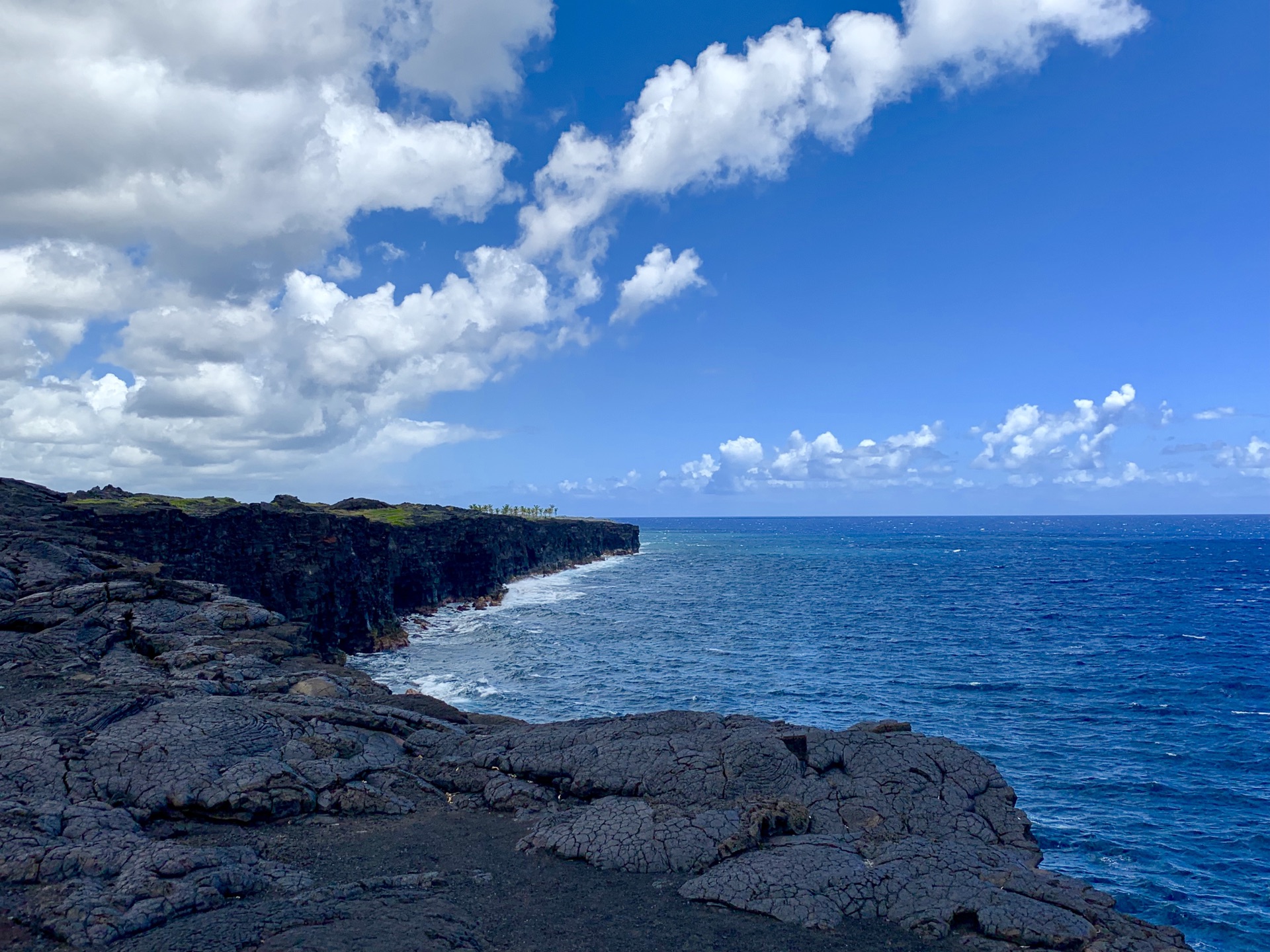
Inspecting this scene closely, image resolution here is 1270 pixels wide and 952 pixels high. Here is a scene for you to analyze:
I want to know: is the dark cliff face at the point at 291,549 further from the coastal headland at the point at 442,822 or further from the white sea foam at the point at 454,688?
the coastal headland at the point at 442,822

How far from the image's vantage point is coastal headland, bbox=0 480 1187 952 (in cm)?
1069

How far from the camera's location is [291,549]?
1978 inches

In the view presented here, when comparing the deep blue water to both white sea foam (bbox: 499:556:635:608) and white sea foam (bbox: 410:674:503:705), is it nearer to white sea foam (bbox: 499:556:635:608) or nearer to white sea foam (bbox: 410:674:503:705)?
white sea foam (bbox: 410:674:503:705)

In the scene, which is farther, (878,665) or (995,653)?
(995,653)

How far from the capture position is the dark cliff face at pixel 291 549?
41.2 meters

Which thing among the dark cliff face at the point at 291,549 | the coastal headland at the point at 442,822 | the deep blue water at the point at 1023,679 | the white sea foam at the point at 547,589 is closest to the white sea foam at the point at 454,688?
the deep blue water at the point at 1023,679

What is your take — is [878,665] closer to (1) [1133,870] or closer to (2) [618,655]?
(2) [618,655]

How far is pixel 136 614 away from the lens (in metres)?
25.0

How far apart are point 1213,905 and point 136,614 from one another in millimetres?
33143

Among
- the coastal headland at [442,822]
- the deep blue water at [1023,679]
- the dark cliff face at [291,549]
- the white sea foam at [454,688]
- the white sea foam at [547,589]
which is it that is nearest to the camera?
the coastal headland at [442,822]

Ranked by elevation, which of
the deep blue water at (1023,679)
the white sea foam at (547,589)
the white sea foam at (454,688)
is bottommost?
the white sea foam at (547,589)

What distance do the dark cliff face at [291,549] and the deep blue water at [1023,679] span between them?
16.4ft

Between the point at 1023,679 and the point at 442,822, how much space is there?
3835 centimetres

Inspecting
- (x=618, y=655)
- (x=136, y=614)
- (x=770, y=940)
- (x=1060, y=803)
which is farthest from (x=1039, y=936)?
(x=618, y=655)
